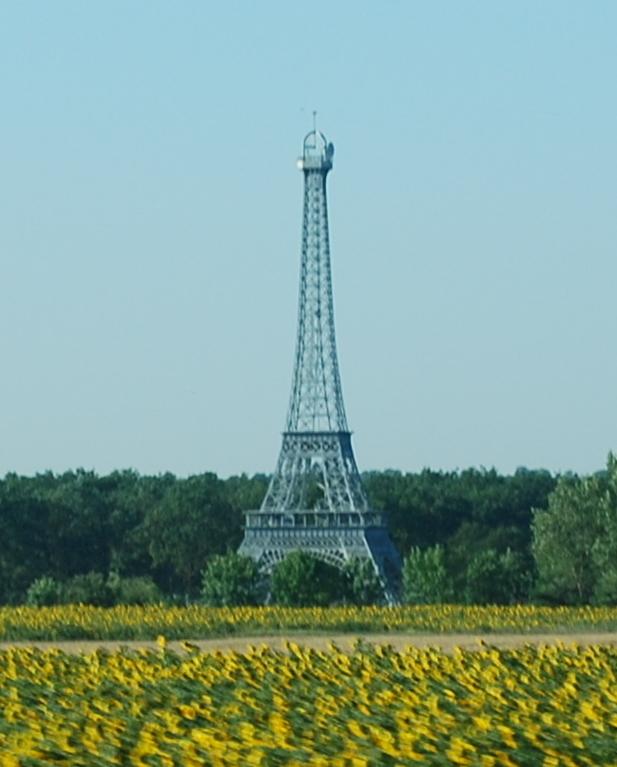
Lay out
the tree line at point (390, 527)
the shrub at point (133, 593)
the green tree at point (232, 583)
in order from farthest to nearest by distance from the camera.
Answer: the tree line at point (390, 527) → the shrub at point (133, 593) → the green tree at point (232, 583)

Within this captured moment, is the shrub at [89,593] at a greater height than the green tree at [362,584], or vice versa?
the green tree at [362,584]

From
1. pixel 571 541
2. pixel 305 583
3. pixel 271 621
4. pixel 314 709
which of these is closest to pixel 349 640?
pixel 271 621

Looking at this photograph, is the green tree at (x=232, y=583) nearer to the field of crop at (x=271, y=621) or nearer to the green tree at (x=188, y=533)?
the field of crop at (x=271, y=621)

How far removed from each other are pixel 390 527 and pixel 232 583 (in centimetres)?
5073

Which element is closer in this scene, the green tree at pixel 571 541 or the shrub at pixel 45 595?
the shrub at pixel 45 595

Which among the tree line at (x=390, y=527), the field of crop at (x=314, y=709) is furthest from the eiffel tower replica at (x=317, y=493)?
the field of crop at (x=314, y=709)

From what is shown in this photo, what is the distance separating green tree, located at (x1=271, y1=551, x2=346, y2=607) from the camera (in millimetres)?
88562

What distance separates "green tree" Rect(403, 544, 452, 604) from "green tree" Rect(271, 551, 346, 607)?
9.60 feet

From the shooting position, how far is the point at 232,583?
296 feet

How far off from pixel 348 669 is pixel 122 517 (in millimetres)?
111485

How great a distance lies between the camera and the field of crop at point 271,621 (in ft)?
208

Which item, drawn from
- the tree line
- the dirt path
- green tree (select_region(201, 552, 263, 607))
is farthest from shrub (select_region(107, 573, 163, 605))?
the dirt path

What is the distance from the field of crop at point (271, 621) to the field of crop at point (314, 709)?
29.3 m

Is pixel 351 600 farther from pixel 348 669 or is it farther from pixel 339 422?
pixel 348 669
